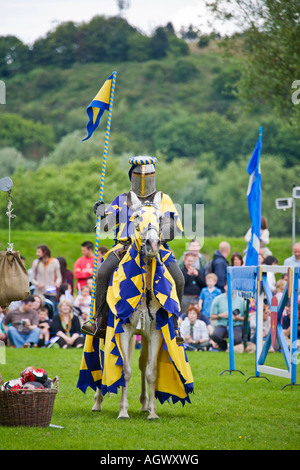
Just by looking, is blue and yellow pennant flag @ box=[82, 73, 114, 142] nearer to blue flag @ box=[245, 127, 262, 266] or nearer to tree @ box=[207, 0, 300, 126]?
blue flag @ box=[245, 127, 262, 266]

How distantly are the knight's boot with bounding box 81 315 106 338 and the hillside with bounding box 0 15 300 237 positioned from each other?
1500 inches

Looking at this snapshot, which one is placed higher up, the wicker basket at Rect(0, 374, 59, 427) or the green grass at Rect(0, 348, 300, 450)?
the wicker basket at Rect(0, 374, 59, 427)

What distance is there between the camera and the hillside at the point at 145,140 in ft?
183

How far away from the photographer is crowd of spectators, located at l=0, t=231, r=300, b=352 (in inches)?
592

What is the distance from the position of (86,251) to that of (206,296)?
2868 millimetres

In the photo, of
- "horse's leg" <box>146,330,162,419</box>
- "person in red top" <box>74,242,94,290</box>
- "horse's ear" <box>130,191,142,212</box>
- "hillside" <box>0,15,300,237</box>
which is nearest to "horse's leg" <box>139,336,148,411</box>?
"horse's leg" <box>146,330,162,419</box>

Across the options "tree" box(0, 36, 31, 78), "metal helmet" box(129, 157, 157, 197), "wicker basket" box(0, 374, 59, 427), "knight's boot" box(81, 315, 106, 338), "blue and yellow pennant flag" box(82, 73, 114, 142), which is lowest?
"wicker basket" box(0, 374, 59, 427)

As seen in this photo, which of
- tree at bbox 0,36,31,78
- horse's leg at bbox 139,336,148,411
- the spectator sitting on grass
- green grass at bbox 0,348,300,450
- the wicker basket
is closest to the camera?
green grass at bbox 0,348,300,450

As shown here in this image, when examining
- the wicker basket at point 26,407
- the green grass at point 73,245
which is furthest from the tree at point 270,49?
the wicker basket at point 26,407

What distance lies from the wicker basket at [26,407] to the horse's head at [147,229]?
175cm

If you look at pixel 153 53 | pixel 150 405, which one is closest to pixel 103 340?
pixel 150 405

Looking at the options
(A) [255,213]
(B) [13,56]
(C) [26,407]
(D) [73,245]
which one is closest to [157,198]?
(C) [26,407]

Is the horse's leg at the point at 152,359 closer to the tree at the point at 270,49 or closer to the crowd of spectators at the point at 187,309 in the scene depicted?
the crowd of spectators at the point at 187,309

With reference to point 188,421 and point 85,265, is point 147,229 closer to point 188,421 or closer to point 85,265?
point 188,421
